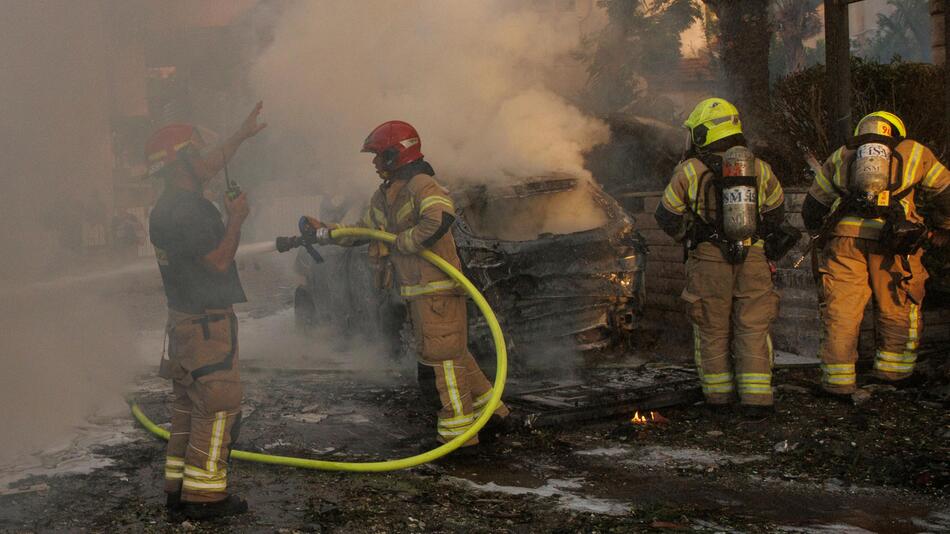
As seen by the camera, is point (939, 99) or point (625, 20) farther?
point (625, 20)

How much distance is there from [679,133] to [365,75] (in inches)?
148

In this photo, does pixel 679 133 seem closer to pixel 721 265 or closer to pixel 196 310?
pixel 721 265

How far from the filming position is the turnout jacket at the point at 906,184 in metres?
6.85

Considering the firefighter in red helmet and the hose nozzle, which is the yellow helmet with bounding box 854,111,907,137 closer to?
the hose nozzle

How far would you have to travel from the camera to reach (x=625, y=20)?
14555mm

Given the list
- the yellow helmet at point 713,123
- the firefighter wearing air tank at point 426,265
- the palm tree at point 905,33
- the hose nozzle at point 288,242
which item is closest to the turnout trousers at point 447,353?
the firefighter wearing air tank at point 426,265

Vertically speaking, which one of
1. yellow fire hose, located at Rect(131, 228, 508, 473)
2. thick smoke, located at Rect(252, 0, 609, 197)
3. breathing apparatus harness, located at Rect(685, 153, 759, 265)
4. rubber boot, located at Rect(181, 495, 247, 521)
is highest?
thick smoke, located at Rect(252, 0, 609, 197)

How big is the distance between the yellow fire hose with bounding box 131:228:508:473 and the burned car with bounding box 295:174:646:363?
163 centimetres

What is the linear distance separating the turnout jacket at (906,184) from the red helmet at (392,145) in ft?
9.57

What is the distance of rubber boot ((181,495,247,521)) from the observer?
191 inches

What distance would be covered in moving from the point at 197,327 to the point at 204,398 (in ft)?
1.11

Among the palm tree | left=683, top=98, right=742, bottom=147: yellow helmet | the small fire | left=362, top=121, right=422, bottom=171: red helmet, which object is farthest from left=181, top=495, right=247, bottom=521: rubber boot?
the palm tree

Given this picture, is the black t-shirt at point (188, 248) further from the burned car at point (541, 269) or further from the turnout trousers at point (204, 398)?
the burned car at point (541, 269)

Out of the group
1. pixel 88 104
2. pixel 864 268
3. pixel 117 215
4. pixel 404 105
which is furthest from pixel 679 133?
pixel 88 104
